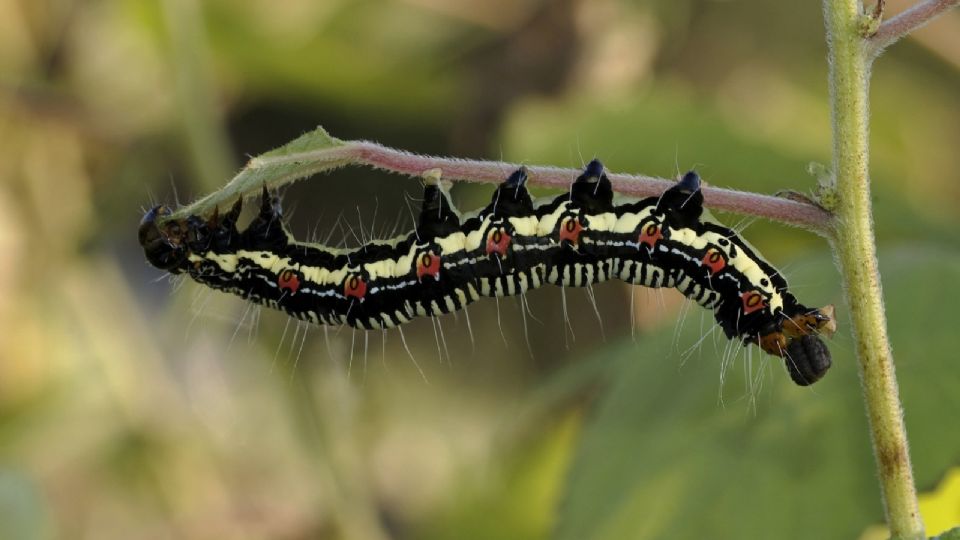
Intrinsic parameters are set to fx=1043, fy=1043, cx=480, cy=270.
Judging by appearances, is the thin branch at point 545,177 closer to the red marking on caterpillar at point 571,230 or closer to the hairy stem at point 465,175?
the hairy stem at point 465,175

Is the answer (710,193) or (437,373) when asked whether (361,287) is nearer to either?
(710,193)

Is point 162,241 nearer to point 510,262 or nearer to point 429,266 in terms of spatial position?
point 429,266

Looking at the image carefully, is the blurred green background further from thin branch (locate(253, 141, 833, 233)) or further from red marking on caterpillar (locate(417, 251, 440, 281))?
thin branch (locate(253, 141, 833, 233))

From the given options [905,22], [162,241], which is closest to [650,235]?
[905,22]

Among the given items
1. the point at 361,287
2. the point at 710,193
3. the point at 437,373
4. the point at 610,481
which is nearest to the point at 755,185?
the point at 610,481

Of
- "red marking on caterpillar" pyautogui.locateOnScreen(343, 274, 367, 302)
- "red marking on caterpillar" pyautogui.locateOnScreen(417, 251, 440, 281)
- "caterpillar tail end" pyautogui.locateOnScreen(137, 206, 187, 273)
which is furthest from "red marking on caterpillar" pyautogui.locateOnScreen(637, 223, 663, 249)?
"caterpillar tail end" pyautogui.locateOnScreen(137, 206, 187, 273)
